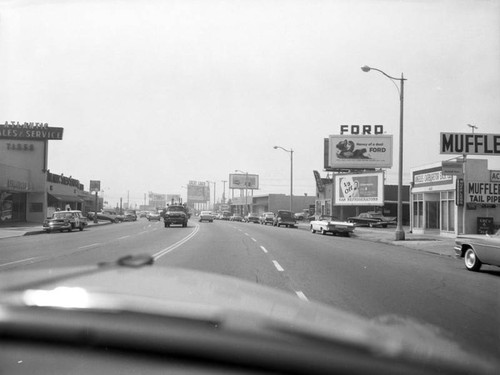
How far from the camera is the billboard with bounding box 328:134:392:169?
180 ft

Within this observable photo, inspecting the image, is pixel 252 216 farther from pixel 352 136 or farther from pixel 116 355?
pixel 116 355

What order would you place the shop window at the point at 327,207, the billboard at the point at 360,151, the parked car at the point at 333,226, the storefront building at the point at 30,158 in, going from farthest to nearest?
the shop window at the point at 327,207 → the billboard at the point at 360,151 → the storefront building at the point at 30,158 → the parked car at the point at 333,226

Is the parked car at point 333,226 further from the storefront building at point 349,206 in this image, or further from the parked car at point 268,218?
the parked car at point 268,218

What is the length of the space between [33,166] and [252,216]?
95.3ft

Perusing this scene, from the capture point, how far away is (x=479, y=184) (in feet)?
86.6

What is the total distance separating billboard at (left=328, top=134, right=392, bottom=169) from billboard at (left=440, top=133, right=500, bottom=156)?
93.6 ft

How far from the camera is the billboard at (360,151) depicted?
54.9 meters

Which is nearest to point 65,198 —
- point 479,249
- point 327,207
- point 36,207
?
point 36,207

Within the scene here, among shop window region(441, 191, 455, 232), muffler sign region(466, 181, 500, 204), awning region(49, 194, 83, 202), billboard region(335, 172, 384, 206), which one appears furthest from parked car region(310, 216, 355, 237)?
awning region(49, 194, 83, 202)

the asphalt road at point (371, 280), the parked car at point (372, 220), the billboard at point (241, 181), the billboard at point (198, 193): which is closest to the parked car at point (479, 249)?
the asphalt road at point (371, 280)

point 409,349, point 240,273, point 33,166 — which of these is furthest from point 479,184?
point 33,166

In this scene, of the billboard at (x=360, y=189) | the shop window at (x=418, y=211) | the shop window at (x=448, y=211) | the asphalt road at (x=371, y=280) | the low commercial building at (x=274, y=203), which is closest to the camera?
the asphalt road at (x=371, y=280)

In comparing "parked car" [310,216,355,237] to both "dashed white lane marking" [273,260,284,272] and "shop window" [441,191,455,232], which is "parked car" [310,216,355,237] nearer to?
"shop window" [441,191,455,232]

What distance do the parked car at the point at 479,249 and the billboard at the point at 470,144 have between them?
1495 centimetres
